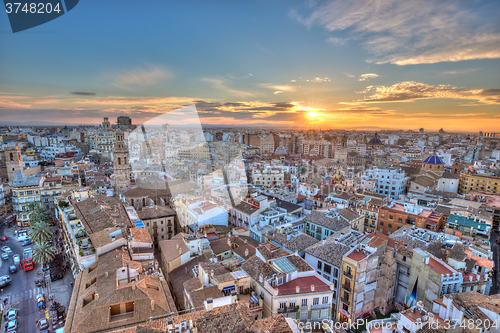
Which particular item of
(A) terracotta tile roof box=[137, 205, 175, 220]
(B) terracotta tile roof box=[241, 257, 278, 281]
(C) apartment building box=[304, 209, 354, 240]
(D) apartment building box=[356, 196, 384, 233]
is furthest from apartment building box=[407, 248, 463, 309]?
(A) terracotta tile roof box=[137, 205, 175, 220]

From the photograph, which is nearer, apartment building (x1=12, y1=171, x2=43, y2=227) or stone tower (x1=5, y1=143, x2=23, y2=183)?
apartment building (x1=12, y1=171, x2=43, y2=227)

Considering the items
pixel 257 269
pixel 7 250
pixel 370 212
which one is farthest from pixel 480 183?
pixel 7 250

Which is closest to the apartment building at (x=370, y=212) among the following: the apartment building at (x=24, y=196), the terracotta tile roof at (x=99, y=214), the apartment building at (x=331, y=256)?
the apartment building at (x=331, y=256)

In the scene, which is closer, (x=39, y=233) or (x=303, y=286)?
(x=303, y=286)

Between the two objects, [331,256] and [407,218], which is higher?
[331,256]

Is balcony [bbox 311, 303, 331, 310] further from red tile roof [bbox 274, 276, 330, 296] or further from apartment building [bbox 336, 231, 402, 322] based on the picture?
apartment building [bbox 336, 231, 402, 322]

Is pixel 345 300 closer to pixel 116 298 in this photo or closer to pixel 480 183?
pixel 116 298
